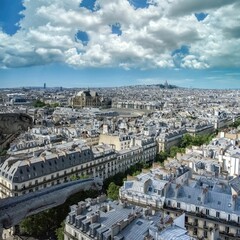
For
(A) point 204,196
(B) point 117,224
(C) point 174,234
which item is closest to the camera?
(C) point 174,234

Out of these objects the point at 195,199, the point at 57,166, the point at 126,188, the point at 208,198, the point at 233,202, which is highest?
the point at 233,202

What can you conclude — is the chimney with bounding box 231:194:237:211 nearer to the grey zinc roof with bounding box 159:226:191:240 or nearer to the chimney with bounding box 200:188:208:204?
the chimney with bounding box 200:188:208:204

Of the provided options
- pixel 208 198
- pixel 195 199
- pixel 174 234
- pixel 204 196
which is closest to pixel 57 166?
pixel 195 199

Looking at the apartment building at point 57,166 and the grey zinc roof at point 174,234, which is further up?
the grey zinc roof at point 174,234

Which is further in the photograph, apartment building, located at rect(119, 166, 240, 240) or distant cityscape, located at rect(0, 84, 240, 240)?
apartment building, located at rect(119, 166, 240, 240)

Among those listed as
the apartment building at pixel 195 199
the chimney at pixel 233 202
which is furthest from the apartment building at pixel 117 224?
the chimney at pixel 233 202

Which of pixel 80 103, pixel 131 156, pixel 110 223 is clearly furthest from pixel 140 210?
pixel 80 103

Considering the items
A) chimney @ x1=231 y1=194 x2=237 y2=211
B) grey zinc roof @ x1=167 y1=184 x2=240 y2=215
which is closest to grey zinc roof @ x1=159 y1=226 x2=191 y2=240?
grey zinc roof @ x1=167 y1=184 x2=240 y2=215

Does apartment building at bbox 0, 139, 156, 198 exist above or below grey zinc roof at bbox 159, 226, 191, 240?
below

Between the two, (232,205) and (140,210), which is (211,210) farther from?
(140,210)

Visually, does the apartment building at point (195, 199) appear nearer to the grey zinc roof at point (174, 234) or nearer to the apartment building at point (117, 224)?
the grey zinc roof at point (174, 234)

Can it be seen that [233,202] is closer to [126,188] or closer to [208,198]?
[208,198]
